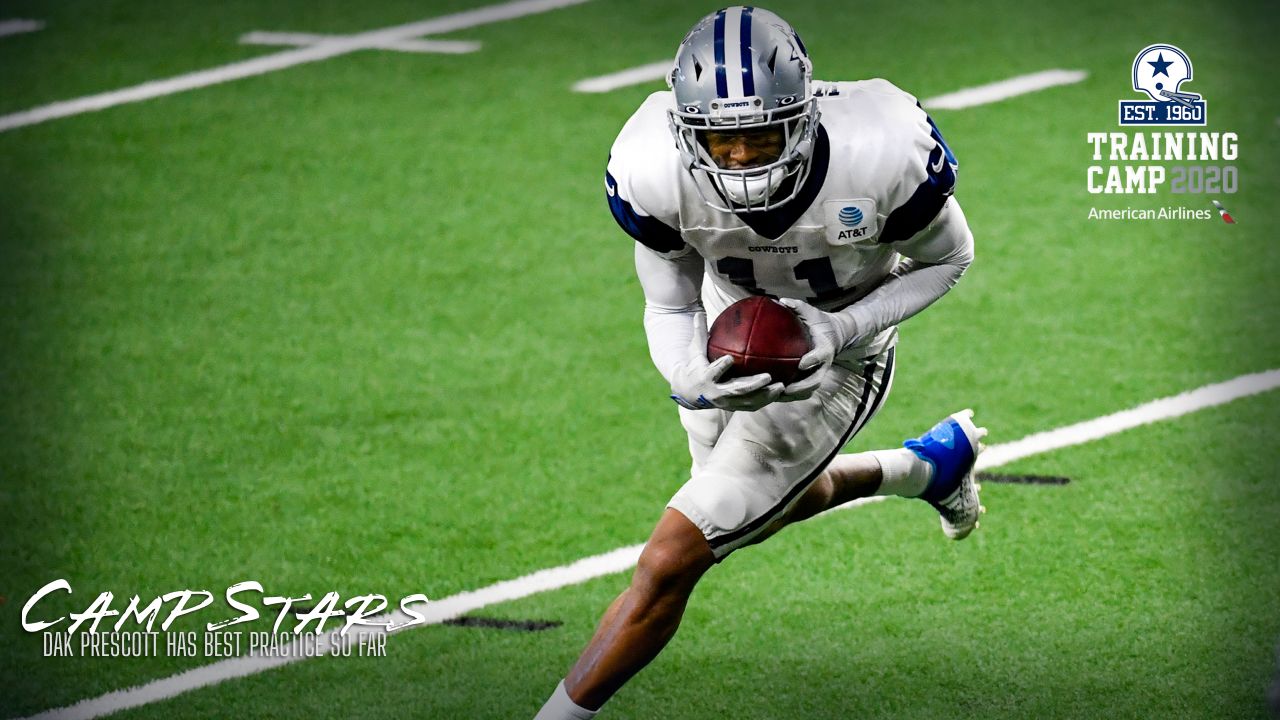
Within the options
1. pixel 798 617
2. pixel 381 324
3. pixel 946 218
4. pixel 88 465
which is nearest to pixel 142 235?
pixel 381 324

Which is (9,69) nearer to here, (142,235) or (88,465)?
(142,235)

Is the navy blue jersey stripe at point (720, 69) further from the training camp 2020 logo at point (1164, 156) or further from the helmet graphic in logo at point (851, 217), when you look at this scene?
the training camp 2020 logo at point (1164, 156)

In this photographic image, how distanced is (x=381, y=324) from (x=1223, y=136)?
3961 millimetres

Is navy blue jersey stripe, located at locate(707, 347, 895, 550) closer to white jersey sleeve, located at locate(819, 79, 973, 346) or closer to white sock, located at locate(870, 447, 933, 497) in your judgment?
white jersey sleeve, located at locate(819, 79, 973, 346)

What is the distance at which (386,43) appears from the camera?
29.8ft

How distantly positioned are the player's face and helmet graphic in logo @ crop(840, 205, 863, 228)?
0.23 m

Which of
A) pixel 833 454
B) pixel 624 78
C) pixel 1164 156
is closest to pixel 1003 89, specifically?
pixel 1164 156

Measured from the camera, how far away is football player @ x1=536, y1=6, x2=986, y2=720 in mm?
3406

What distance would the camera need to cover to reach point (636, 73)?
8.53 m

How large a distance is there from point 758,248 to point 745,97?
439 mm

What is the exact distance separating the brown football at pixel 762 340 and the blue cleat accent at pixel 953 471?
1.02 meters

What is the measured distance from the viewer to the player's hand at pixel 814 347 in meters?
3.53

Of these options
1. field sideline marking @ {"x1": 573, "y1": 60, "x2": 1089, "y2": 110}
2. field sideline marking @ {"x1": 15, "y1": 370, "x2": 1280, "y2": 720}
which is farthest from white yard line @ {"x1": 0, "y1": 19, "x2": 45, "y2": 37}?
field sideline marking @ {"x1": 15, "y1": 370, "x2": 1280, "y2": 720}

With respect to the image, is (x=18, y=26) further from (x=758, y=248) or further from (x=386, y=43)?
(x=758, y=248)
